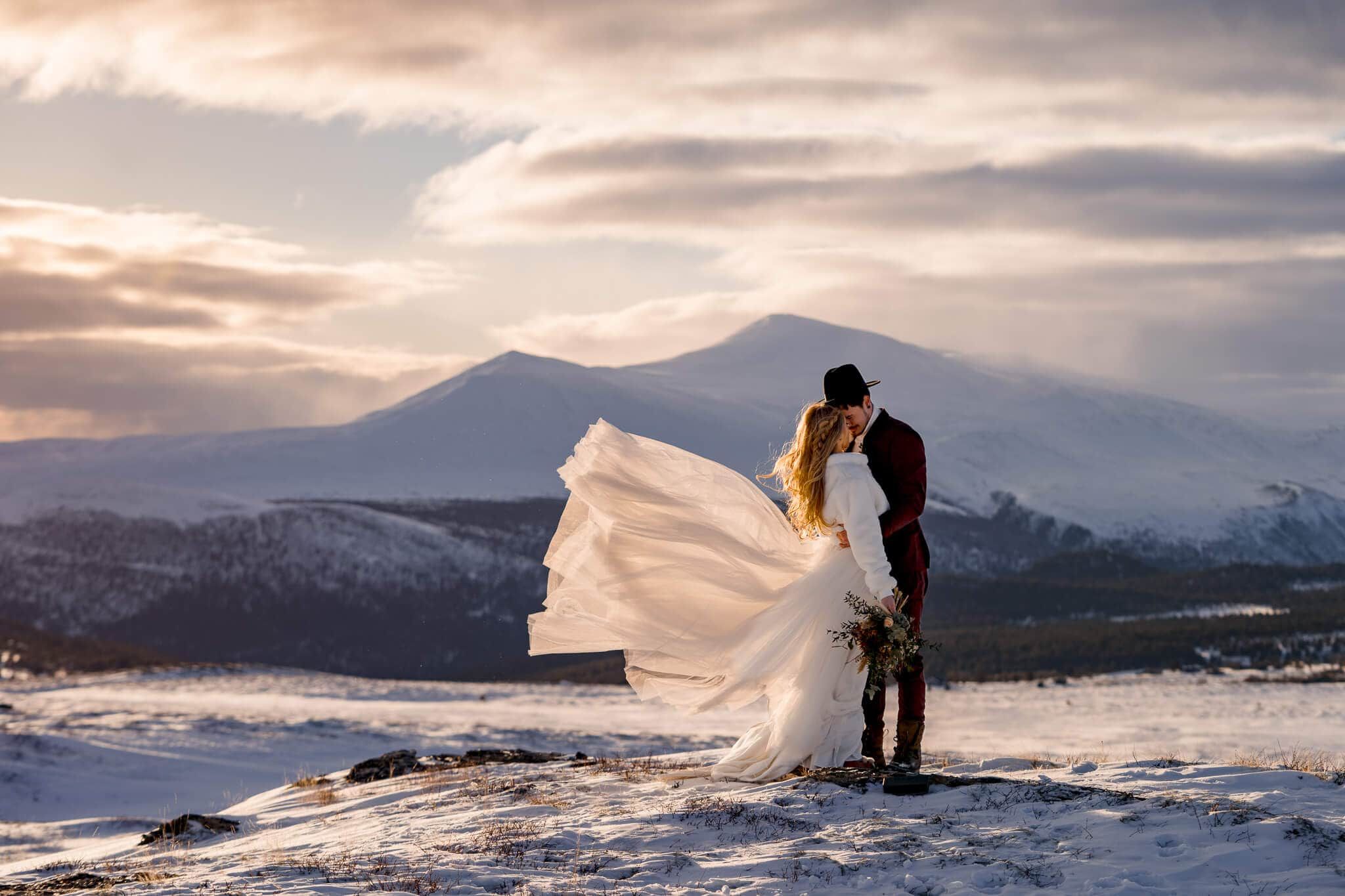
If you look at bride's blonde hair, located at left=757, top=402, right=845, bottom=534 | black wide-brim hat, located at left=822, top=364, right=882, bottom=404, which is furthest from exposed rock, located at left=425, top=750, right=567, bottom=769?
black wide-brim hat, located at left=822, top=364, right=882, bottom=404

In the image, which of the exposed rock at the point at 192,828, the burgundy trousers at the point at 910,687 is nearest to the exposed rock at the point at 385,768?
the exposed rock at the point at 192,828

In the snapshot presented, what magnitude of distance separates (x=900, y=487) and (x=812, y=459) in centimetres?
70

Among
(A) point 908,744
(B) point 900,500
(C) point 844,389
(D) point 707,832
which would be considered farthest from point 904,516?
(D) point 707,832

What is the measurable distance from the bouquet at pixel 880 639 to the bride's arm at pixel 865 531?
8.0 inches

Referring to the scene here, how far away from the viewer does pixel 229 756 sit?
78.9 feet

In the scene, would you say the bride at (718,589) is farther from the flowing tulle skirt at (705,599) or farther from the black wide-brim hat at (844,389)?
the black wide-brim hat at (844,389)

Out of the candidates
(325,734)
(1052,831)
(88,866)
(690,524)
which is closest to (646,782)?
(690,524)

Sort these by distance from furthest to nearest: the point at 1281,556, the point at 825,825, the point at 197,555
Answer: the point at 1281,556
the point at 197,555
the point at 825,825

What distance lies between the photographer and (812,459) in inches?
377

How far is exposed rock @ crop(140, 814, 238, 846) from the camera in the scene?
11.9 metres

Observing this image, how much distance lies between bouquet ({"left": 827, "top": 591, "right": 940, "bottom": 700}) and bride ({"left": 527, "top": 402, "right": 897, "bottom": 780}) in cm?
19

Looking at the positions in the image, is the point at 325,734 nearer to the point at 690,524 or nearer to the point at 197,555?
the point at 690,524

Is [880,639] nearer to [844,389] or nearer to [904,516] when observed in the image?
[904,516]

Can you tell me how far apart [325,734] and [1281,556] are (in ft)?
661
